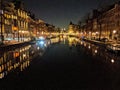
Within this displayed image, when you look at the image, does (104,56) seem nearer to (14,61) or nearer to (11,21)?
(14,61)

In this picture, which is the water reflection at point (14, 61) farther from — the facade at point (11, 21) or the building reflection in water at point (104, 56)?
the facade at point (11, 21)

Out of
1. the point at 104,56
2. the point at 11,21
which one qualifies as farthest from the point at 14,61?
the point at 11,21

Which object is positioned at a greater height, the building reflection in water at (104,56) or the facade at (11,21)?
the facade at (11,21)

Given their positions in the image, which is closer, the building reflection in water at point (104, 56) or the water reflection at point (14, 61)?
the water reflection at point (14, 61)

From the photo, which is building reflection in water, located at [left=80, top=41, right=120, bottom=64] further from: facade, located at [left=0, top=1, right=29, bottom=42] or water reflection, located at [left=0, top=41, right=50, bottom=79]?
facade, located at [left=0, top=1, right=29, bottom=42]

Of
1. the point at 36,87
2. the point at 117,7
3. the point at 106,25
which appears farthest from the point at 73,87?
the point at 106,25

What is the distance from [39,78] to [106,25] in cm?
10699

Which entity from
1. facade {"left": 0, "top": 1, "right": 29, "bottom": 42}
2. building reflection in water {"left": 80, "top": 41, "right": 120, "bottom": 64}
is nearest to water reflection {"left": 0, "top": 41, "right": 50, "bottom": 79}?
building reflection in water {"left": 80, "top": 41, "right": 120, "bottom": 64}

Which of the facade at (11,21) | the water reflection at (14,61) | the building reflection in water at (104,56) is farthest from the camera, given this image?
the facade at (11,21)

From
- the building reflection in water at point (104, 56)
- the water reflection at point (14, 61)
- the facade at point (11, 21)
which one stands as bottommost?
the building reflection in water at point (104, 56)

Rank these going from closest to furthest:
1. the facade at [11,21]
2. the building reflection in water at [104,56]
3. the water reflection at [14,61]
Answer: the water reflection at [14,61] → the building reflection in water at [104,56] → the facade at [11,21]

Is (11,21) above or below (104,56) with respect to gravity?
above

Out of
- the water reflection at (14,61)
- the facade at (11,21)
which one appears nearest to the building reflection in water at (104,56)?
the water reflection at (14,61)

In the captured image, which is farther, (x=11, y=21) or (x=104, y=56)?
(x=11, y=21)
